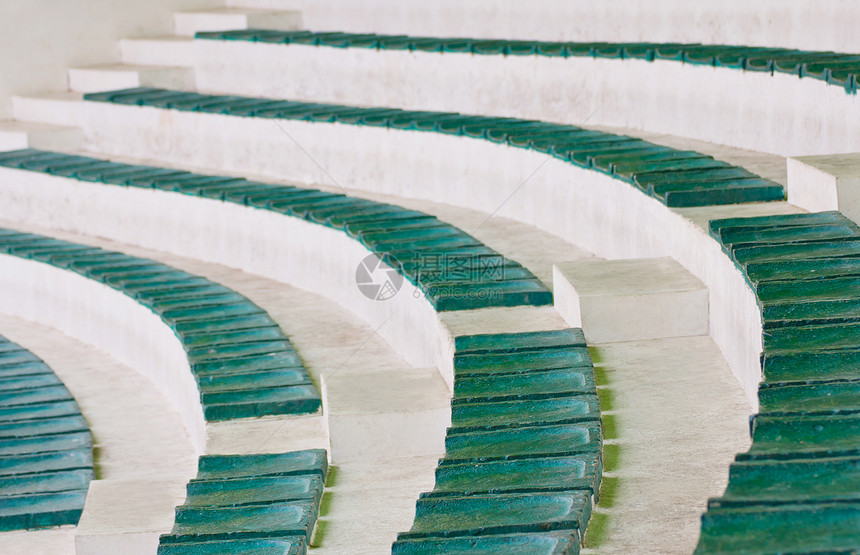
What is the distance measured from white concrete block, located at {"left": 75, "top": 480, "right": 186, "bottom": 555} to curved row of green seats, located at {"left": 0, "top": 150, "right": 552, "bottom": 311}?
1.18 m

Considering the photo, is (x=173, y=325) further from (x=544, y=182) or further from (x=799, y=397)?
(x=799, y=397)

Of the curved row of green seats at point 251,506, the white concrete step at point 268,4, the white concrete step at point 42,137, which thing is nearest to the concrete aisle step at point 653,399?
the curved row of green seats at point 251,506

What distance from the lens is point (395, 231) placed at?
17.8 feet

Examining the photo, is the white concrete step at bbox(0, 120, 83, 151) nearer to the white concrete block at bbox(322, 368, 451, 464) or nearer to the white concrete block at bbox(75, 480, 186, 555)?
the white concrete block at bbox(75, 480, 186, 555)

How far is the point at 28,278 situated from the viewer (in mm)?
6887

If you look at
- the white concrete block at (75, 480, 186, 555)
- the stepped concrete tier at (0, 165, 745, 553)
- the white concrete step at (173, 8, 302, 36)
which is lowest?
the white concrete block at (75, 480, 186, 555)

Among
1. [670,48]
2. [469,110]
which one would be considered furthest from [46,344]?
[670,48]

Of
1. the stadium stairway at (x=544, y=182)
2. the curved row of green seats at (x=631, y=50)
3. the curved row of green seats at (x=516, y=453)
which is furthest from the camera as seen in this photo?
the curved row of green seats at (x=631, y=50)

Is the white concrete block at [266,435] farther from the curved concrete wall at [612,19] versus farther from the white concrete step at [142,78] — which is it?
the white concrete step at [142,78]

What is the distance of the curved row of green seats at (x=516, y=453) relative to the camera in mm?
2588

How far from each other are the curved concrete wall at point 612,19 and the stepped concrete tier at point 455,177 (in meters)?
1.48

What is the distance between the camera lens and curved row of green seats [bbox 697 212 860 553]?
2145 millimetres

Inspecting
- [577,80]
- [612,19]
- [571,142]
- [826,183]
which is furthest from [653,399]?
[612,19]

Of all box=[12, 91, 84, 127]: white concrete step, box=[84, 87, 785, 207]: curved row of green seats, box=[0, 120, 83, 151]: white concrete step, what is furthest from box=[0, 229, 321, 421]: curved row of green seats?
box=[12, 91, 84, 127]: white concrete step
